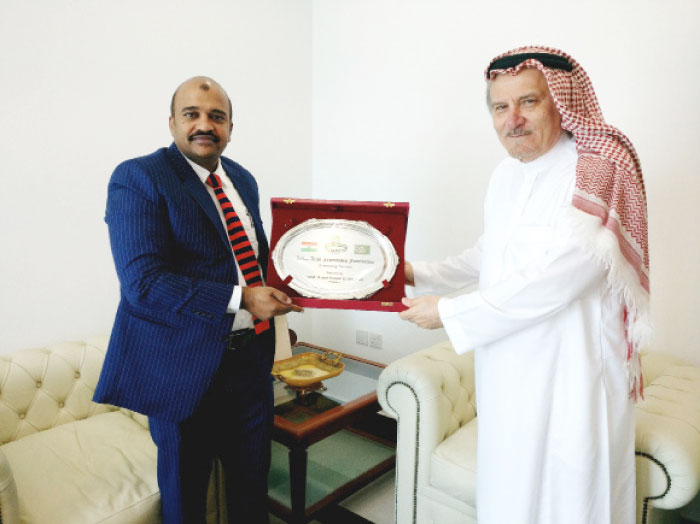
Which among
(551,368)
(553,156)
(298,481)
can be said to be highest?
(553,156)

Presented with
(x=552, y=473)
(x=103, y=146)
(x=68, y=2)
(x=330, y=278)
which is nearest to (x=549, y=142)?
(x=330, y=278)

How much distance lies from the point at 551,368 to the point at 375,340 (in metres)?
1.77

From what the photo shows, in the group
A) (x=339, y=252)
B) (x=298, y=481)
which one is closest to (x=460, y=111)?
(x=339, y=252)

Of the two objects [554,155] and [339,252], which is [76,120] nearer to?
[339,252]

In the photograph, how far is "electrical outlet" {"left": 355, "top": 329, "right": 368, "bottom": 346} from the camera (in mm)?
2941

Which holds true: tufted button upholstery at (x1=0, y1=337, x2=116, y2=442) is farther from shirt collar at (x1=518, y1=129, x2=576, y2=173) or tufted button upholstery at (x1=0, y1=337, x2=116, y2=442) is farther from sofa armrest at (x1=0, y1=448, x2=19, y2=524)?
shirt collar at (x1=518, y1=129, x2=576, y2=173)

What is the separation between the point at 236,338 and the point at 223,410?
0.78 feet

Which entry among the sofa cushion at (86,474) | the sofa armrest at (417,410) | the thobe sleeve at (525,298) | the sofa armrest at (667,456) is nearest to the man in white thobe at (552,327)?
the thobe sleeve at (525,298)

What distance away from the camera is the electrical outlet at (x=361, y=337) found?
294 cm

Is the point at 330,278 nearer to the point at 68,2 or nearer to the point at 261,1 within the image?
the point at 68,2

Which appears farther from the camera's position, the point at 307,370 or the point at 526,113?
the point at 307,370

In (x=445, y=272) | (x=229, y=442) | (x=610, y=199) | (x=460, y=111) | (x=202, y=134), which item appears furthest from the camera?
(x=460, y=111)

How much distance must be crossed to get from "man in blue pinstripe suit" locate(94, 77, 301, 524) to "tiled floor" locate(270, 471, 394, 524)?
2.62 feet

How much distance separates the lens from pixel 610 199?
3.66ft
